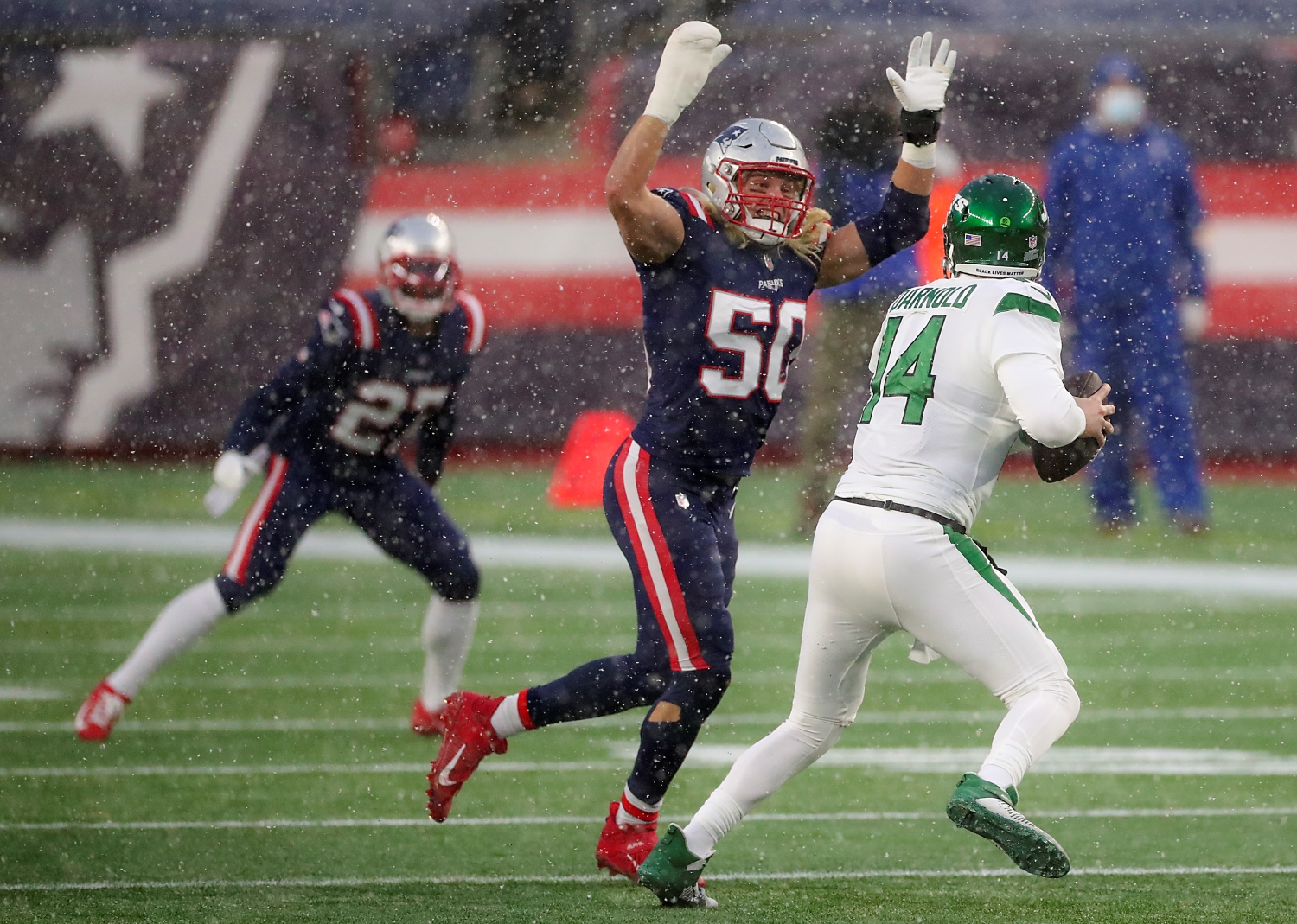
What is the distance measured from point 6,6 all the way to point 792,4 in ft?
18.2

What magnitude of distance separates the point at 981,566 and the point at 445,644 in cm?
264

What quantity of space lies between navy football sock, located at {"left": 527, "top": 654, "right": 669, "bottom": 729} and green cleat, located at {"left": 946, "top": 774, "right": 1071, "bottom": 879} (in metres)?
1.05

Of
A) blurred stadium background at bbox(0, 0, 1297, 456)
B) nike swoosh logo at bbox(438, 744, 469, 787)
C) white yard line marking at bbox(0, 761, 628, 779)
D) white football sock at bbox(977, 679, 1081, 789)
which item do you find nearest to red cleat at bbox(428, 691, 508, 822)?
nike swoosh logo at bbox(438, 744, 469, 787)

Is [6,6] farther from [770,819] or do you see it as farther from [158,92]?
[770,819]

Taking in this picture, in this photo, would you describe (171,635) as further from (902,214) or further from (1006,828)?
(1006,828)

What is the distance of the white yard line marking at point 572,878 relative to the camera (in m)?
4.24

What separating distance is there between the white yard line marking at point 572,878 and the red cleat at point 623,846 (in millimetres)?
52

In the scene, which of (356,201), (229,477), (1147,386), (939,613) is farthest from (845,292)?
(939,613)

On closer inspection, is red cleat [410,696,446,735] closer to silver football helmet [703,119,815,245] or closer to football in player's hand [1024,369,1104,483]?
silver football helmet [703,119,815,245]

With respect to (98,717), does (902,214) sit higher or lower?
higher

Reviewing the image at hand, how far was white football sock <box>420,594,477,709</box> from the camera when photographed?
619 centimetres

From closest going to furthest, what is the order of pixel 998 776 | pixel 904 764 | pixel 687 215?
pixel 998 776
pixel 687 215
pixel 904 764

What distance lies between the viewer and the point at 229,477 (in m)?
5.95

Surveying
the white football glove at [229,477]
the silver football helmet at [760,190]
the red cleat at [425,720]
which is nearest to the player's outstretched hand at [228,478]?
the white football glove at [229,477]
